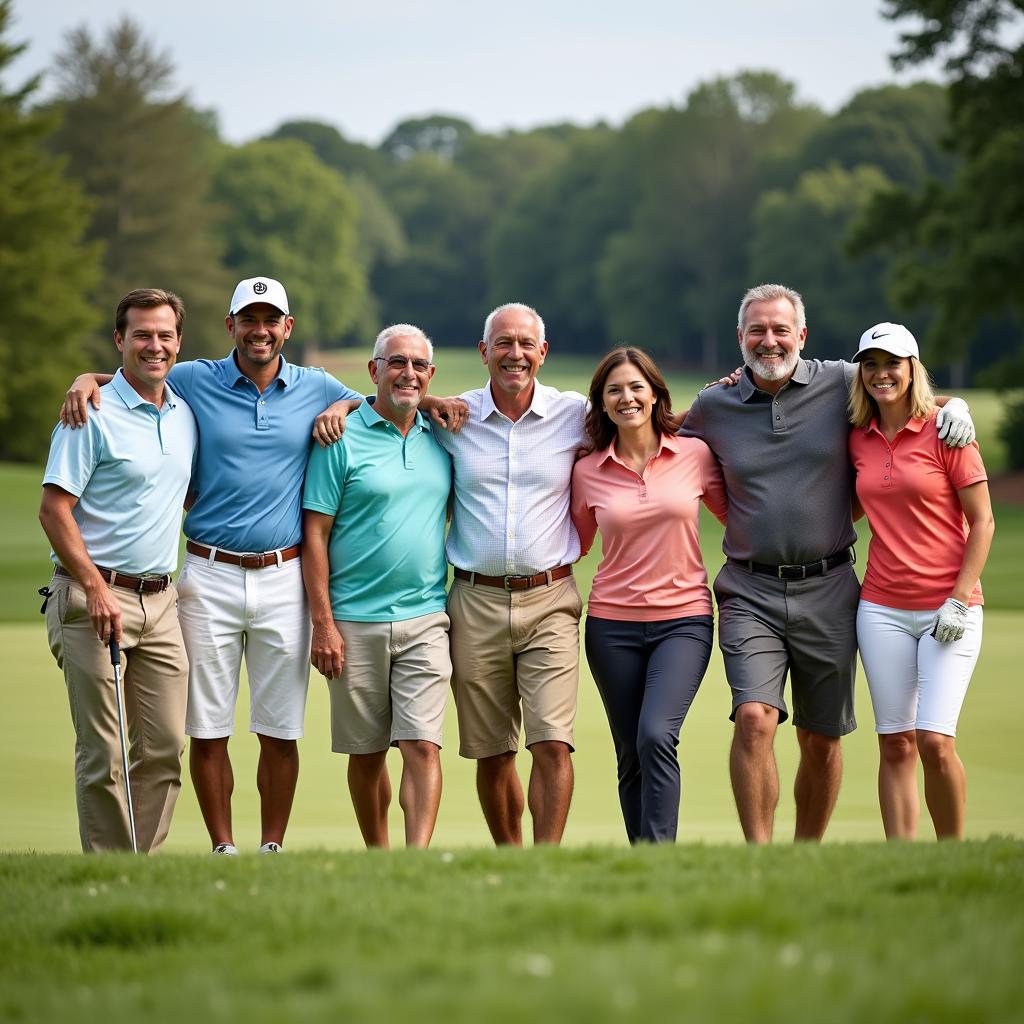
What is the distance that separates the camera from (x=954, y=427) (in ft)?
19.1

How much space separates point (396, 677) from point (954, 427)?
2316 mm

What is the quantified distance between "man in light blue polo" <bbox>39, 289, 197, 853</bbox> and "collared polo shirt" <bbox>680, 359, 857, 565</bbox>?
83.4 inches

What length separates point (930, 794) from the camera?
589 cm

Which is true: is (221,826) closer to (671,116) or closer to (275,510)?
(275,510)

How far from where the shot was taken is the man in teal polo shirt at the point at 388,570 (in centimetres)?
620

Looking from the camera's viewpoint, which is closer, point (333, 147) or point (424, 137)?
point (333, 147)

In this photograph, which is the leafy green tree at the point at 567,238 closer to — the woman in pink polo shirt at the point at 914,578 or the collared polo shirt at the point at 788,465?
the collared polo shirt at the point at 788,465

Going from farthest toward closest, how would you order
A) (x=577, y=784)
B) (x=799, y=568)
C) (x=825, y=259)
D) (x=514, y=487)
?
(x=825, y=259) < (x=577, y=784) < (x=514, y=487) < (x=799, y=568)

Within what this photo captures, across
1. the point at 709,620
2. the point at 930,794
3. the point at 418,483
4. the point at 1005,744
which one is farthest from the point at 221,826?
the point at 1005,744

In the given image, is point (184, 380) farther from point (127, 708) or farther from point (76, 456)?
point (127, 708)

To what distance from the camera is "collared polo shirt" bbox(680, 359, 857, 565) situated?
6.07m

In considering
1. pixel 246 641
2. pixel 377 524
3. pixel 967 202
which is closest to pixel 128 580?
pixel 246 641

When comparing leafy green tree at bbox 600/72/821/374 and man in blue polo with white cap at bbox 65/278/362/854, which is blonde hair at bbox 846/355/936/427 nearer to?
man in blue polo with white cap at bbox 65/278/362/854

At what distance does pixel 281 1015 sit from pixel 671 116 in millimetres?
81122
